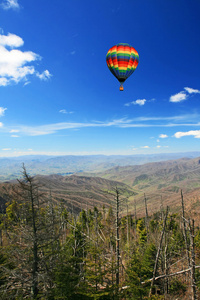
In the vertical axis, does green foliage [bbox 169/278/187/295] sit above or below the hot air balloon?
below

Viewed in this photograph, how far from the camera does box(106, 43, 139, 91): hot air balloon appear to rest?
27.5m

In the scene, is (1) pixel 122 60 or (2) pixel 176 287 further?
(1) pixel 122 60

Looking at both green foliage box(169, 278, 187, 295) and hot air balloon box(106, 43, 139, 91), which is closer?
green foliage box(169, 278, 187, 295)

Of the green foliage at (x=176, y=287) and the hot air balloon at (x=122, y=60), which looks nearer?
the green foliage at (x=176, y=287)

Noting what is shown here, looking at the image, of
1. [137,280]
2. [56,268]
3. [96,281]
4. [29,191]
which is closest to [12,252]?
[56,268]

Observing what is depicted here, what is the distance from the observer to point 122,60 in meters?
27.8

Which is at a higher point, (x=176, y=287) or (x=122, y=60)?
(x=122, y=60)

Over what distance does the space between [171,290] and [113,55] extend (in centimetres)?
3666

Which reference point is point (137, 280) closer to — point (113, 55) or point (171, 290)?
point (171, 290)

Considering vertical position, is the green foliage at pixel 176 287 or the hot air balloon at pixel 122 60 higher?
the hot air balloon at pixel 122 60

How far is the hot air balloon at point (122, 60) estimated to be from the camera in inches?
1083

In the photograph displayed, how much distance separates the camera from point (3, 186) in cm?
15725

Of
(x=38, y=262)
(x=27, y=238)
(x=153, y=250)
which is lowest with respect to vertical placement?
(x=153, y=250)

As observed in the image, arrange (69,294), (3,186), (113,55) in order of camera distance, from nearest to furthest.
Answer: (69,294), (113,55), (3,186)
